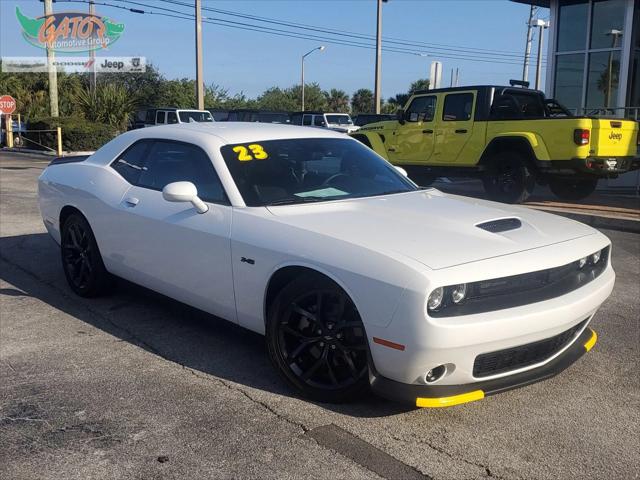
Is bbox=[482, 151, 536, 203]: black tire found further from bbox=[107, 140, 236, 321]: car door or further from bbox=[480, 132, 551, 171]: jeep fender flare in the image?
bbox=[107, 140, 236, 321]: car door

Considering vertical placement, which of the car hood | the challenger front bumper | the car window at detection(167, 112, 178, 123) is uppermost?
the car window at detection(167, 112, 178, 123)

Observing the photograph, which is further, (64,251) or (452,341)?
(64,251)

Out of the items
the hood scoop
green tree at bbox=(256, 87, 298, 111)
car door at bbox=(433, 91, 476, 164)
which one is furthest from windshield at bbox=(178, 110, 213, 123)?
green tree at bbox=(256, 87, 298, 111)

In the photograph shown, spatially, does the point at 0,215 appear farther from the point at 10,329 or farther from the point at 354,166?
the point at 354,166

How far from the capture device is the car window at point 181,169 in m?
4.29

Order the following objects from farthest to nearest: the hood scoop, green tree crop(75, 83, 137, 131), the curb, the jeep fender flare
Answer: green tree crop(75, 83, 137, 131) < the jeep fender flare < the curb < the hood scoop

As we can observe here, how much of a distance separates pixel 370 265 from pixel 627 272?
4724 millimetres

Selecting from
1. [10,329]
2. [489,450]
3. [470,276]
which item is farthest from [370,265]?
[10,329]

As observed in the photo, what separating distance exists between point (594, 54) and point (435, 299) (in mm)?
17737

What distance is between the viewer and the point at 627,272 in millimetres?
6875

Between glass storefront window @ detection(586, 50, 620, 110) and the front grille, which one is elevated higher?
glass storefront window @ detection(586, 50, 620, 110)

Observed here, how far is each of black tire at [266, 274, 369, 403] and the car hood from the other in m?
0.32

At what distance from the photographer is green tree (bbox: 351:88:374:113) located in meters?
83.5

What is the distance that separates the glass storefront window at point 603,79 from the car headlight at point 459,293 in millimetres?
16919
